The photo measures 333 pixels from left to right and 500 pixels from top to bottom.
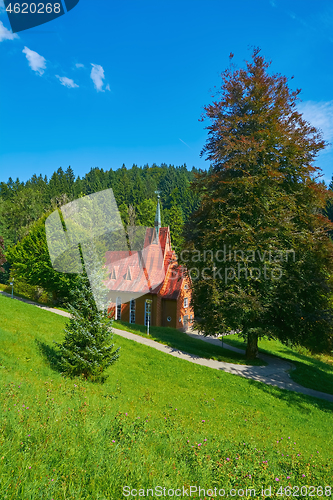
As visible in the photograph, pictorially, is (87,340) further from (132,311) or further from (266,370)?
(132,311)

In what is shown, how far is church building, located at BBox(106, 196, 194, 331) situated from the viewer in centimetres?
3017

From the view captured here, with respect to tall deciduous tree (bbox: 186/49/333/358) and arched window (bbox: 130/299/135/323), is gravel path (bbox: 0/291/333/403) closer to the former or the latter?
tall deciduous tree (bbox: 186/49/333/358)

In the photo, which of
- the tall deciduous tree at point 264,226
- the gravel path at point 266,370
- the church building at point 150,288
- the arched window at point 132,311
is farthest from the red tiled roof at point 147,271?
the tall deciduous tree at point 264,226

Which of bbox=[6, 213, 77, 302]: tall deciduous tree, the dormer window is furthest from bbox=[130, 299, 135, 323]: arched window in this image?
bbox=[6, 213, 77, 302]: tall deciduous tree

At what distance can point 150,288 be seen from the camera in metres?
30.6

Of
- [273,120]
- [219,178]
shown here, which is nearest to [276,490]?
[219,178]

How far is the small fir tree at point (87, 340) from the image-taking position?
9.77 meters

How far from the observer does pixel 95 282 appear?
10.6 metres

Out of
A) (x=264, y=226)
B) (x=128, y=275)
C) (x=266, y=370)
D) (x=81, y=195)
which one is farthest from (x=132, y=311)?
(x=81, y=195)

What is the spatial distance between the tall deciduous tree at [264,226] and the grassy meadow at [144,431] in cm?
472

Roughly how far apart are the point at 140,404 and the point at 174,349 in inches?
395

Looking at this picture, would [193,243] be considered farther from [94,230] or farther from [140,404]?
[94,230]

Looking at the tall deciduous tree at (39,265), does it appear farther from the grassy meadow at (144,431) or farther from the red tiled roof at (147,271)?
the grassy meadow at (144,431)

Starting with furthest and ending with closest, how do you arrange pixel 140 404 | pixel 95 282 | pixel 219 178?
pixel 219 178
pixel 95 282
pixel 140 404
